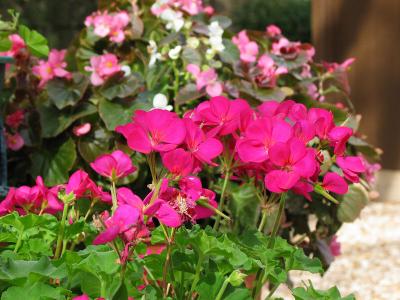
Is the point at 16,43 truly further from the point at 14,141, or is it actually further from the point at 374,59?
the point at 374,59

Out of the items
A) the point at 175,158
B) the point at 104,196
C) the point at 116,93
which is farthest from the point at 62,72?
the point at 175,158

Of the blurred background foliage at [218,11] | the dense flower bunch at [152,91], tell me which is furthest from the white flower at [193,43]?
the blurred background foliage at [218,11]

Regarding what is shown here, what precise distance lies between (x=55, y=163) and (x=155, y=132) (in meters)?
1.56

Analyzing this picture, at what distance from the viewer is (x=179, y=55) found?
2.73 meters

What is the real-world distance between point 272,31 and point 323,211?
0.75m

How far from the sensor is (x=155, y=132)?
1.09 meters

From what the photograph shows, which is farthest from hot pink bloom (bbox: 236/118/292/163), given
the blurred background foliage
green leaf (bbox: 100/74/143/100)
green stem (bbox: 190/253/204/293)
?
the blurred background foliage

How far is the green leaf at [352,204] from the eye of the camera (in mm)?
2703

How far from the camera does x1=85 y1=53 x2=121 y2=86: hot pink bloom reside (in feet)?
8.62

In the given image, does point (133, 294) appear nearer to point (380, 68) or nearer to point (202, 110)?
point (202, 110)

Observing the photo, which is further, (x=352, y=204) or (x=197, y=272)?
(x=352, y=204)

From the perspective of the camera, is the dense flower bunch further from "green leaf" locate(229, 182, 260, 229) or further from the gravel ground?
the gravel ground

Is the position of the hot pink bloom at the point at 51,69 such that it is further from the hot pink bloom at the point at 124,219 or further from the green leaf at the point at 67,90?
the hot pink bloom at the point at 124,219

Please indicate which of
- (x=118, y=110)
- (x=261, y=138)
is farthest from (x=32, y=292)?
(x=118, y=110)
